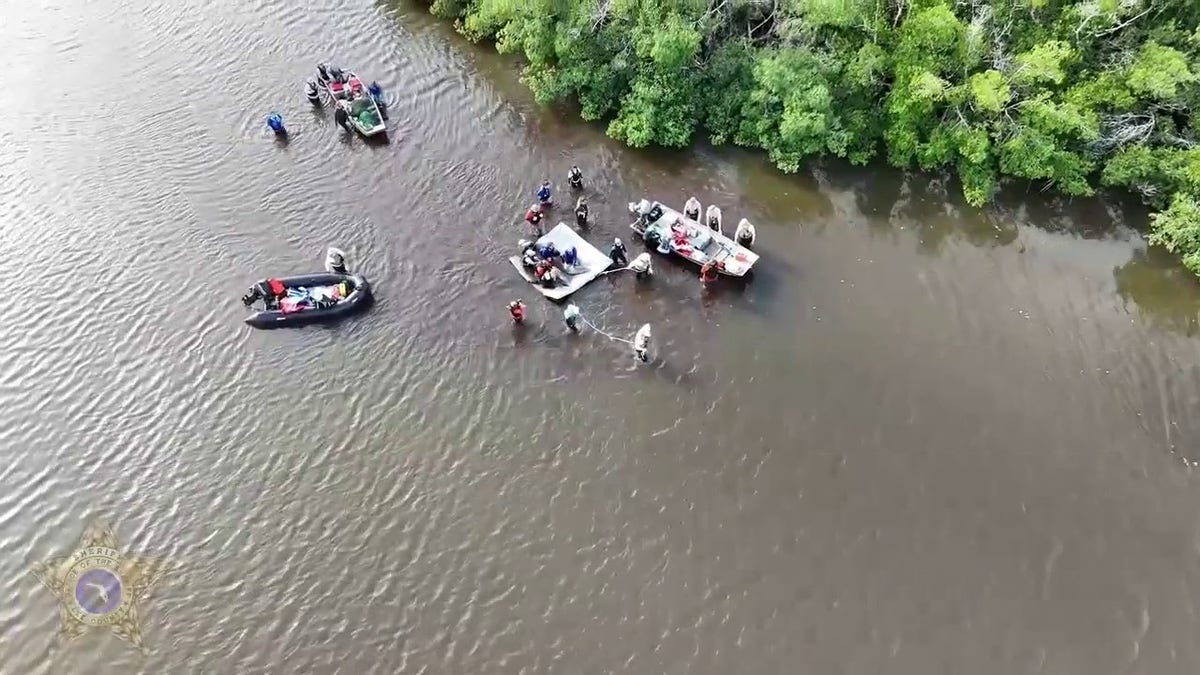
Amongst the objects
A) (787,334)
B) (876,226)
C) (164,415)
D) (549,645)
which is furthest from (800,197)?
(164,415)

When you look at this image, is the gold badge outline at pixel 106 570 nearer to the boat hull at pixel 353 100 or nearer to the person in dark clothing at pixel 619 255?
the person in dark clothing at pixel 619 255

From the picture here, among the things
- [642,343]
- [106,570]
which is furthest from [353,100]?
[106,570]

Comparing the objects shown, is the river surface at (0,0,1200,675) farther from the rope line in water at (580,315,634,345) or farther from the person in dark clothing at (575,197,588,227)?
the person in dark clothing at (575,197,588,227)

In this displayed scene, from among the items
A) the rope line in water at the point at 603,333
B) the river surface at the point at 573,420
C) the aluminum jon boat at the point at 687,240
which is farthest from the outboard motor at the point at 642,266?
the rope line in water at the point at 603,333

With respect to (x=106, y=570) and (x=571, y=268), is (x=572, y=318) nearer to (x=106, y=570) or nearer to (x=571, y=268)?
(x=571, y=268)

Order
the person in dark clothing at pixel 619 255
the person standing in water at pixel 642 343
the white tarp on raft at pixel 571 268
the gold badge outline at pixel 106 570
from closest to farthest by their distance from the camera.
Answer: the gold badge outline at pixel 106 570
the person standing in water at pixel 642 343
the white tarp on raft at pixel 571 268
the person in dark clothing at pixel 619 255

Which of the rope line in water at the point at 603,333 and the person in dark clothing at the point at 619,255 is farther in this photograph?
the person in dark clothing at the point at 619,255

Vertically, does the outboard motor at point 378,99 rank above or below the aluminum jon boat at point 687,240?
above

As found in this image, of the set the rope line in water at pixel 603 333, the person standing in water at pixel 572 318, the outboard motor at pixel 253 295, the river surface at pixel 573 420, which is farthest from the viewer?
Answer: the outboard motor at pixel 253 295
